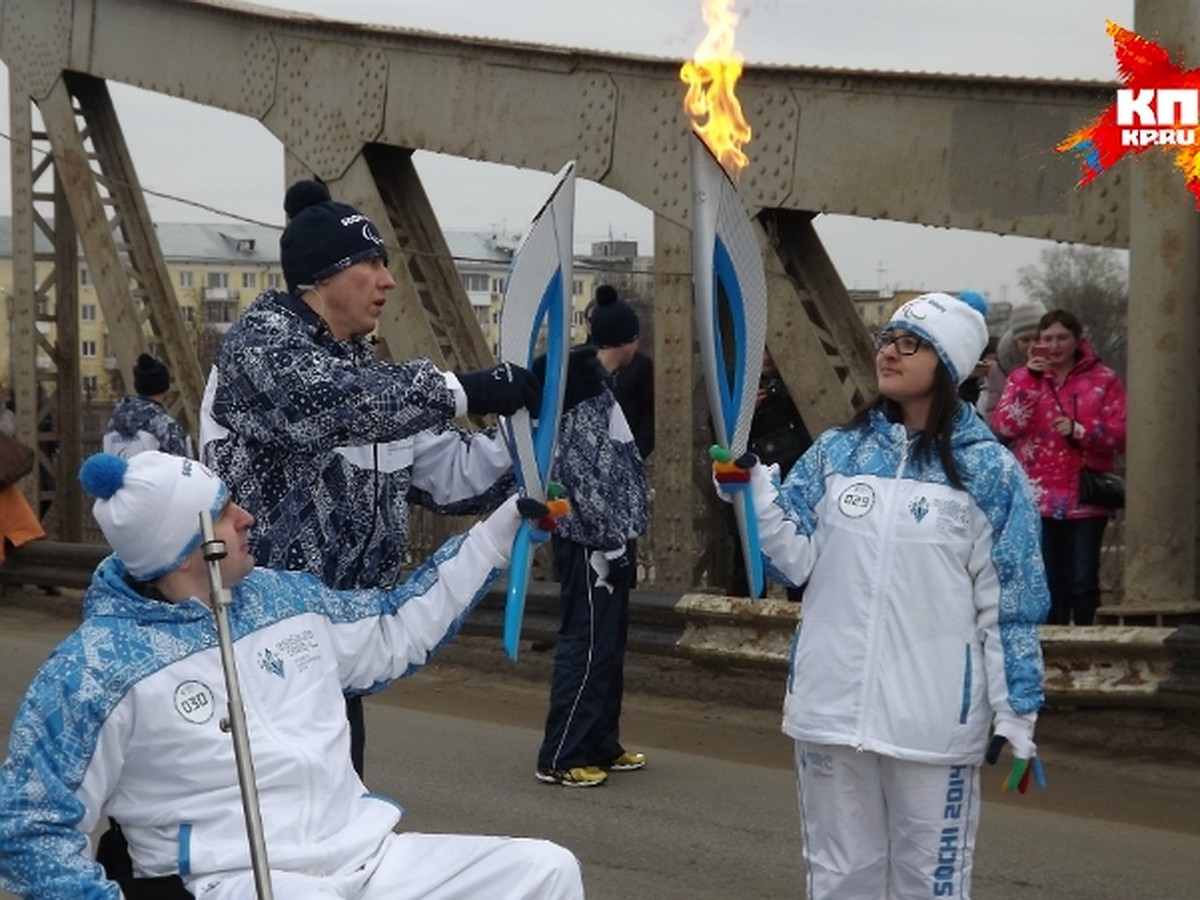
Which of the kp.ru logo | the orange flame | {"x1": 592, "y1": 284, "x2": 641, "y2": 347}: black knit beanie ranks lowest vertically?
{"x1": 592, "y1": 284, "x2": 641, "y2": 347}: black knit beanie

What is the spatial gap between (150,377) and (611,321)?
4689mm

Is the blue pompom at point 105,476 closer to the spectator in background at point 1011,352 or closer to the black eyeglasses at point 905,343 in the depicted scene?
the black eyeglasses at point 905,343

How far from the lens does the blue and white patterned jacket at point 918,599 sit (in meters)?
4.54

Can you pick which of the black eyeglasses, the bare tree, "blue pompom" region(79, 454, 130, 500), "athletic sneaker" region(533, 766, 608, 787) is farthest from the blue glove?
the bare tree

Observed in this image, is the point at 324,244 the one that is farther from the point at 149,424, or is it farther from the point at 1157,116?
the point at 149,424

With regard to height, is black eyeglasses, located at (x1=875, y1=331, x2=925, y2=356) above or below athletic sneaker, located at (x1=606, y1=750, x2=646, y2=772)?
above

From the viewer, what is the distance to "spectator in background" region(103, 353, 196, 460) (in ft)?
38.6

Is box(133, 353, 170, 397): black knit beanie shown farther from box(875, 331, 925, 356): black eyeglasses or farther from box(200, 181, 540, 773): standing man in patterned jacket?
box(875, 331, 925, 356): black eyeglasses

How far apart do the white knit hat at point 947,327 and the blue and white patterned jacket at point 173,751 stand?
1623 millimetres

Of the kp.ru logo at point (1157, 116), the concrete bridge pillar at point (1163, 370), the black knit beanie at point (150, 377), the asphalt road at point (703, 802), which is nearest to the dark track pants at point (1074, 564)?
the concrete bridge pillar at point (1163, 370)

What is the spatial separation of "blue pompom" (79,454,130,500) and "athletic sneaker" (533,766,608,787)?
165 inches

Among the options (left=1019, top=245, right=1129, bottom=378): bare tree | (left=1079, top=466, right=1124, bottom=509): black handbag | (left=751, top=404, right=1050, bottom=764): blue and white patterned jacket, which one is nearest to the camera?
(left=751, top=404, right=1050, bottom=764): blue and white patterned jacket

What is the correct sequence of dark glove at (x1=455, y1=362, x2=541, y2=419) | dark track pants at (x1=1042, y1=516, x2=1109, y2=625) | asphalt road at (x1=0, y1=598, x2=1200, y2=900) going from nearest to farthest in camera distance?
A: dark glove at (x1=455, y1=362, x2=541, y2=419) → asphalt road at (x1=0, y1=598, x2=1200, y2=900) → dark track pants at (x1=1042, y1=516, x2=1109, y2=625)

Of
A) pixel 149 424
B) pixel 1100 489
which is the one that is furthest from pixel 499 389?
pixel 149 424
